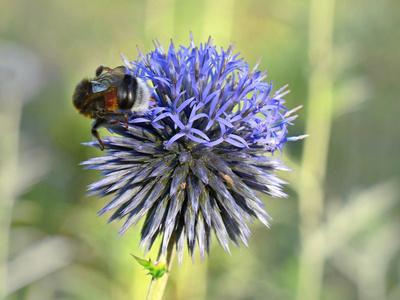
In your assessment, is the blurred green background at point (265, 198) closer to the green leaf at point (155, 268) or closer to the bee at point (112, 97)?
the bee at point (112, 97)

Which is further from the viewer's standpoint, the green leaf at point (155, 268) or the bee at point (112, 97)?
the bee at point (112, 97)

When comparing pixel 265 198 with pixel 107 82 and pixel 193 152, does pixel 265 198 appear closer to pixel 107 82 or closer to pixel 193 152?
pixel 193 152

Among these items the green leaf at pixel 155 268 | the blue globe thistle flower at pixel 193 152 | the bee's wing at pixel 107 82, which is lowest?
the green leaf at pixel 155 268

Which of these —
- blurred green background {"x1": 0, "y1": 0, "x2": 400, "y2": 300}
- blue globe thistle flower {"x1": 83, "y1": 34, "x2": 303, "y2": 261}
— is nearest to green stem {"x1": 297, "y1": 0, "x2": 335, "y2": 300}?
blurred green background {"x1": 0, "y1": 0, "x2": 400, "y2": 300}

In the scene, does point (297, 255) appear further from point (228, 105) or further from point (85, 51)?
point (85, 51)

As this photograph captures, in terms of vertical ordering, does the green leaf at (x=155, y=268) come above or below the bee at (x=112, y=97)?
below

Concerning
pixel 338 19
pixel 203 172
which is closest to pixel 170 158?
pixel 203 172

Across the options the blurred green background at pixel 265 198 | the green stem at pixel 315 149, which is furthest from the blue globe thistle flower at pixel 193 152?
the green stem at pixel 315 149
